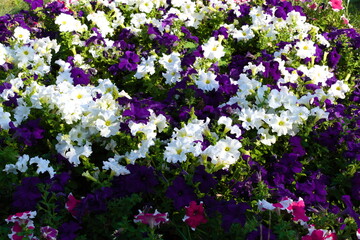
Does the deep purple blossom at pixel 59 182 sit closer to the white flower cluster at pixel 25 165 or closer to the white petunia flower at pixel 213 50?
the white flower cluster at pixel 25 165

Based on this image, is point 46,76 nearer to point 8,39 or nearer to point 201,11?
point 8,39

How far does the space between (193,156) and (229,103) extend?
883 millimetres

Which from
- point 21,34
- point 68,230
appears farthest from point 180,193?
point 21,34

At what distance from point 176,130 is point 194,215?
765 mm

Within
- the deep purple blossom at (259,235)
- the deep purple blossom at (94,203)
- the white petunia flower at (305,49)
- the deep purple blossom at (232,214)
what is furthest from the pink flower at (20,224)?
the white petunia flower at (305,49)

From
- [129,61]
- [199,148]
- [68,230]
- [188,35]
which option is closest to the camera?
[68,230]

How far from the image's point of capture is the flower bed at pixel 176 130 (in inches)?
105

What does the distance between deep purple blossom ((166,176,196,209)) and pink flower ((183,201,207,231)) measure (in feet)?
0.30

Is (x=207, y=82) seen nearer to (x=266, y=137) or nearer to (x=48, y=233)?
(x=266, y=137)

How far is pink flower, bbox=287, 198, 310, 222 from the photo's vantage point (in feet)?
8.33

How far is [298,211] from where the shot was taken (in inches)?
101

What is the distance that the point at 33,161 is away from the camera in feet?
9.92

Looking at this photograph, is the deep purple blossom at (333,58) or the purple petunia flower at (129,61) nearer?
the purple petunia flower at (129,61)

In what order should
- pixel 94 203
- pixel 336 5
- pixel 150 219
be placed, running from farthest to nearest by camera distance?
pixel 336 5 → pixel 94 203 → pixel 150 219
